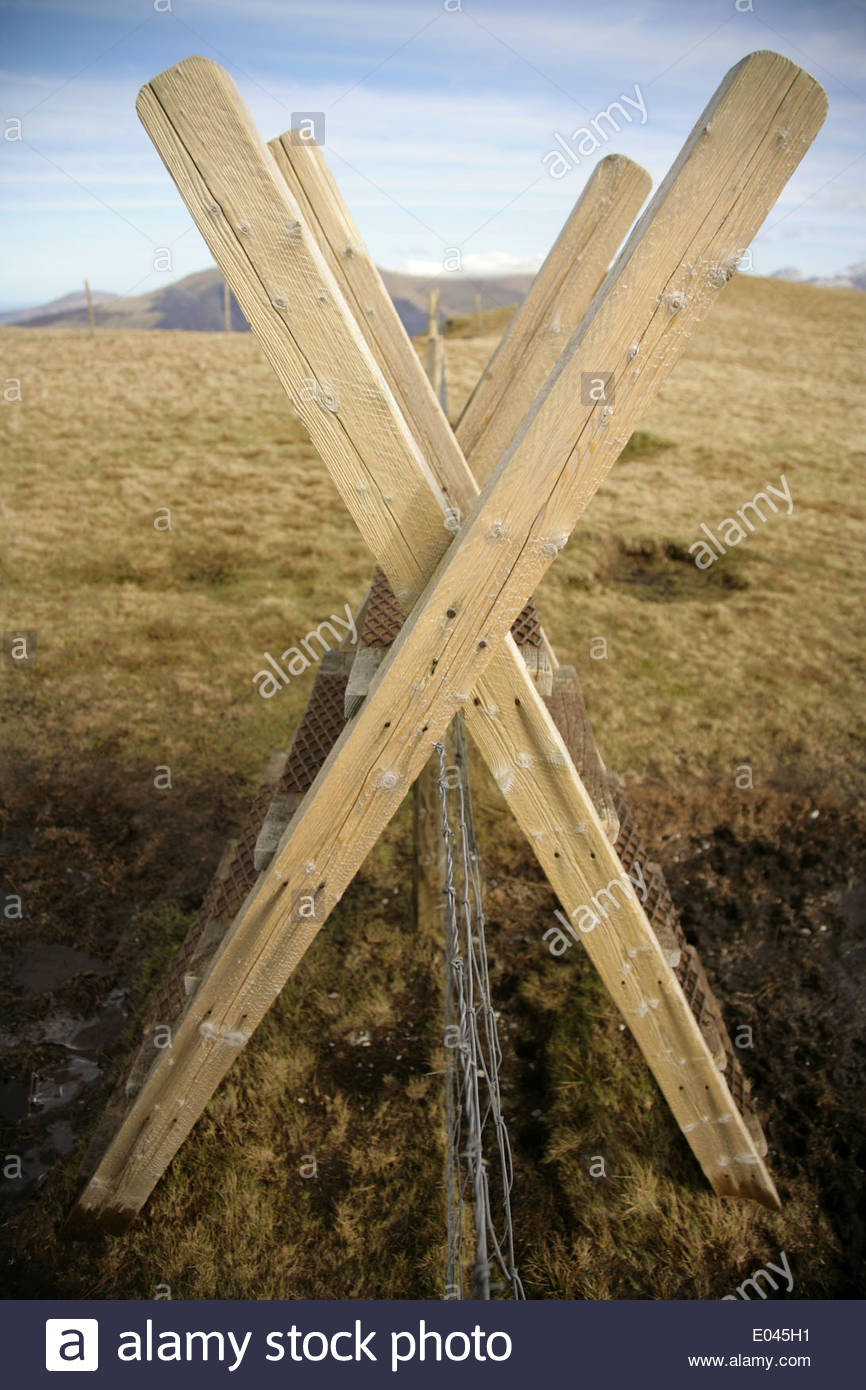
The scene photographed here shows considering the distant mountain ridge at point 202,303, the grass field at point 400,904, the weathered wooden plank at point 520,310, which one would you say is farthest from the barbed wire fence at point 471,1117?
the distant mountain ridge at point 202,303

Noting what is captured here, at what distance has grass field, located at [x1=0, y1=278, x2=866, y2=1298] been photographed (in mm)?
2857

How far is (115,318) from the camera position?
128 feet

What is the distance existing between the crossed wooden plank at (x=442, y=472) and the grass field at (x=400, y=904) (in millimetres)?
1046

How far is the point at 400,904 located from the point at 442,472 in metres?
3.00

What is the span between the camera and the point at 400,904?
4.50 meters

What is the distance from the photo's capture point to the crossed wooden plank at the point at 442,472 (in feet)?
5.03

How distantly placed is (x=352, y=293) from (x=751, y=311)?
33434 mm

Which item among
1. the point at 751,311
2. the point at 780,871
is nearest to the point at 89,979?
the point at 780,871

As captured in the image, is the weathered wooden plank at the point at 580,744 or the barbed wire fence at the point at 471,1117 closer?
the barbed wire fence at the point at 471,1117

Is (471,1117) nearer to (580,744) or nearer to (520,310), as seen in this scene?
(580,744)

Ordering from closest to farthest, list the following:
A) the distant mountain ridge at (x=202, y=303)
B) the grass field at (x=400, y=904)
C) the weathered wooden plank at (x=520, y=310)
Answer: the weathered wooden plank at (x=520, y=310) → the grass field at (x=400, y=904) → the distant mountain ridge at (x=202, y=303)

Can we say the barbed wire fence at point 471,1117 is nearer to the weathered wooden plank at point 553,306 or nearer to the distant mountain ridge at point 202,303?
the weathered wooden plank at point 553,306

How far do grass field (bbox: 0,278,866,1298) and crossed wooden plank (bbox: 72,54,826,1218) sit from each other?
3.43 feet

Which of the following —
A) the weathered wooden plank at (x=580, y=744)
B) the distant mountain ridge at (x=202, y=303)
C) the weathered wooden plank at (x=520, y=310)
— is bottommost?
the weathered wooden plank at (x=580, y=744)
